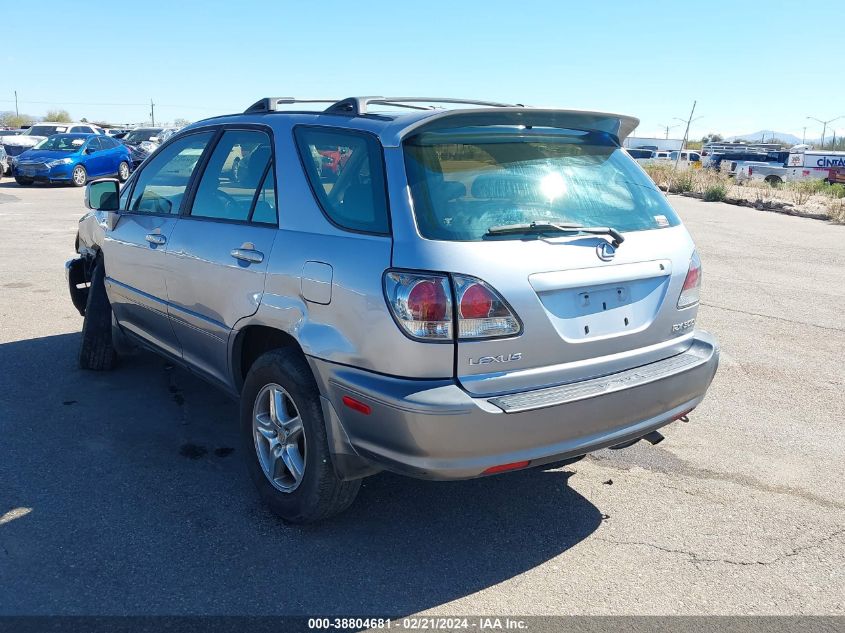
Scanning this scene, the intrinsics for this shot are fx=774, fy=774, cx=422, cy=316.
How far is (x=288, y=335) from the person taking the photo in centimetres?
356

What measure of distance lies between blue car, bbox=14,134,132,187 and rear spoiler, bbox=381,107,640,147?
862 inches

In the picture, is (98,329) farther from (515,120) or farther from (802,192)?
(802,192)

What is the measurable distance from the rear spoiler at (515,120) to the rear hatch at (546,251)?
0.11ft

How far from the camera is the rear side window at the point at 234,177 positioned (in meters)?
3.92

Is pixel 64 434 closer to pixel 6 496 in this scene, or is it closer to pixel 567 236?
pixel 6 496

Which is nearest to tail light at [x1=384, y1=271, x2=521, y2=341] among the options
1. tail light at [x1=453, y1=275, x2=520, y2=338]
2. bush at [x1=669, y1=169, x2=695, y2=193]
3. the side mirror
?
tail light at [x1=453, y1=275, x2=520, y2=338]

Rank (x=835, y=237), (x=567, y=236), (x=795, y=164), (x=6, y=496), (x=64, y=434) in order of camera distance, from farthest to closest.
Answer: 1. (x=795, y=164)
2. (x=835, y=237)
3. (x=64, y=434)
4. (x=6, y=496)
5. (x=567, y=236)

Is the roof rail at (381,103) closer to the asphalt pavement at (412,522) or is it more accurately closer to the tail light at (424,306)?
the tail light at (424,306)

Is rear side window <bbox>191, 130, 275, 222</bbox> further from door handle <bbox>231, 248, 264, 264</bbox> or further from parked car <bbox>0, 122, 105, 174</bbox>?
parked car <bbox>0, 122, 105, 174</bbox>

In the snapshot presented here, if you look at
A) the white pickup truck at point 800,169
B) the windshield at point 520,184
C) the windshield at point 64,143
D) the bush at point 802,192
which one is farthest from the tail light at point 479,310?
the white pickup truck at point 800,169

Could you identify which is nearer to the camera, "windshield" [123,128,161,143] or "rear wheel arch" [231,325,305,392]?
"rear wheel arch" [231,325,305,392]

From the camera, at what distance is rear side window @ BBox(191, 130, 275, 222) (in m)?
3.92

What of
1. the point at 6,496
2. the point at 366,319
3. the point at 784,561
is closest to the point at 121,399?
the point at 6,496

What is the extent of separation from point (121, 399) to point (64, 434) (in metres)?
0.64
